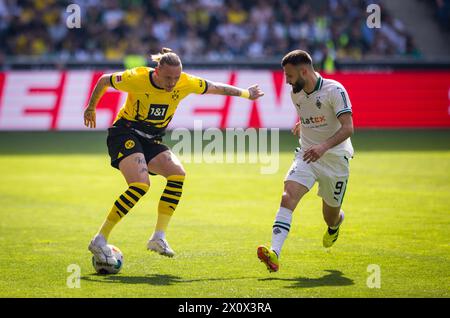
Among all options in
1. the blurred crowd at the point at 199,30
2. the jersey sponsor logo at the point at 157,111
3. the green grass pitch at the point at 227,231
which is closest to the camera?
the green grass pitch at the point at 227,231

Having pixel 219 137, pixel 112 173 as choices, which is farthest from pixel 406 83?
pixel 112 173

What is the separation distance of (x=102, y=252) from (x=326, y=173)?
2.53 metres

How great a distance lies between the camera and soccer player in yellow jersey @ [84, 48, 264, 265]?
923 cm

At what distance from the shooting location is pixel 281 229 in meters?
8.65

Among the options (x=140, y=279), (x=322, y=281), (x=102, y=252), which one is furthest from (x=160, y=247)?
(x=322, y=281)

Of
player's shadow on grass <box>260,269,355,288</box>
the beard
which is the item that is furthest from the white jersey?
player's shadow on grass <box>260,269,355,288</box>

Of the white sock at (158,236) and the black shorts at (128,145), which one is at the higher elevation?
the black shorts at (128,145)

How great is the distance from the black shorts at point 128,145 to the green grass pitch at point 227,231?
1.16 metres

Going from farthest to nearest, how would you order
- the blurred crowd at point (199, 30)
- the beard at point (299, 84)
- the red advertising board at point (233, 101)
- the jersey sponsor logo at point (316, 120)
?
1. the blurred crowd at point (199, 30)
2. the red advertising board at point (233, 101)
3. the jersey sponsor logo at point (316, 120)
4. the beard at point (299, 84)

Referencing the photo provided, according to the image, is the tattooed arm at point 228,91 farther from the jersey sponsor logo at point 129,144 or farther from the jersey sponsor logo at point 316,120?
the jersey sponsor logo at point 129,144

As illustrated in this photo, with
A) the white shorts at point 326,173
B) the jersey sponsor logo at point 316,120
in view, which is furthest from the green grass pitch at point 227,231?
the jersey sponsor logo at point 316,120

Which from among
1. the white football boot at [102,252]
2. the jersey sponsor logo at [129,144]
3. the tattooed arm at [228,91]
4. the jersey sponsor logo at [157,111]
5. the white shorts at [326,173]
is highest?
the tattooed arm at [228,91]

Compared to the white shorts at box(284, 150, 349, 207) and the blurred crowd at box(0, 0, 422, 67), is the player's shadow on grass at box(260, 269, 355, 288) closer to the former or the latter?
the white shorts at box(284, 150, 349, 207)

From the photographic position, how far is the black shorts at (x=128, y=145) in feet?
30.9
